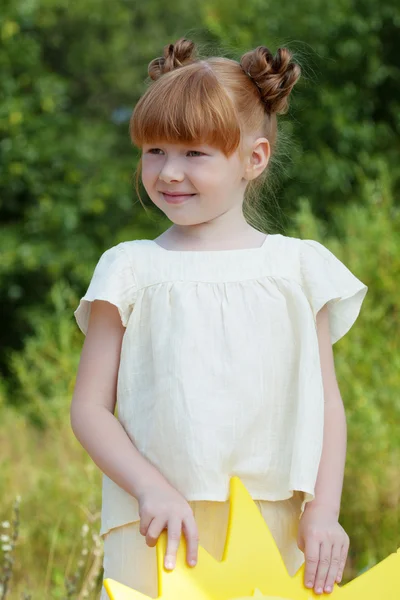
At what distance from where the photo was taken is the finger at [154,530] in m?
1.43

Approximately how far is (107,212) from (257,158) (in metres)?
5.73

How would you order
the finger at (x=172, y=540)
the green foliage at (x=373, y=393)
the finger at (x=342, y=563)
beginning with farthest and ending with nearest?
1. the green foliage at (x=373, y=393)
2. the finger at (x=342, y=563)
3. the finger at (x=172, y=540)

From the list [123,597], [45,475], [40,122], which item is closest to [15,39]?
[40,122]

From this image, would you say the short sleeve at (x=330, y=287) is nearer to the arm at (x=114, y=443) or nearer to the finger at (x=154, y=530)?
the arm at (x=114, y=443)

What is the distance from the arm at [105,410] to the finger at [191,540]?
0.30 feet

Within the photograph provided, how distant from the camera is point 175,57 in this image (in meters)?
1.73

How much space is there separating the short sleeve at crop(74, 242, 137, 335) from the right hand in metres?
0.31

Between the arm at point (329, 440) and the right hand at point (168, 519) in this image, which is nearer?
the right hand at point (168, 519)

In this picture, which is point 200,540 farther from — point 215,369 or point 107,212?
point 107,212

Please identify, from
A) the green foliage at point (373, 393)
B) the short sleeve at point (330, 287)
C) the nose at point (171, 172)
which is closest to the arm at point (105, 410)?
the nose at point (171, 172)

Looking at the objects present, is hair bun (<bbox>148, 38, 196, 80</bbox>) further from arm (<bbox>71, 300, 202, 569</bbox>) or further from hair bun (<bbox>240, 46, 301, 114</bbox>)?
arm (<bbox>71, 300, 202, 569</bbox>)

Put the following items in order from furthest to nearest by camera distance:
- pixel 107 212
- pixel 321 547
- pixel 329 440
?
pixel 107 212, pixel 329 440, pixel 321 547

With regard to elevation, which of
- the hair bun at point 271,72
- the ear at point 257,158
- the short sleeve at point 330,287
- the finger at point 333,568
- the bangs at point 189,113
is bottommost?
the finger at point 333,568

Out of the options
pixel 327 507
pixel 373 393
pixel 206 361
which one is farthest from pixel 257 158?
pixel 373 393
